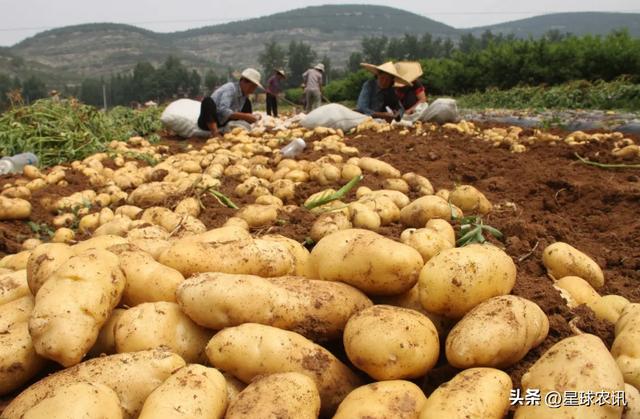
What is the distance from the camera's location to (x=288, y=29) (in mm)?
150500

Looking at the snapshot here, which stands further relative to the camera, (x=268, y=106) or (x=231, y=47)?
(x=231, y=47)

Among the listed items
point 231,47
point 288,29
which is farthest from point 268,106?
point 288,29

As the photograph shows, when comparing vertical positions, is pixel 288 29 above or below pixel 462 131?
above

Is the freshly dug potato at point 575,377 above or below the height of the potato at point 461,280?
below

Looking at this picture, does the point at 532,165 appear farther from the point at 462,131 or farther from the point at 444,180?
the point at 462,131

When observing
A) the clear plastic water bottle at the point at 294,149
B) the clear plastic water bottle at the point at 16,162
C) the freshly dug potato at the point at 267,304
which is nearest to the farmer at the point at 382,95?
the clear plastic water bottle at the point at 294,149

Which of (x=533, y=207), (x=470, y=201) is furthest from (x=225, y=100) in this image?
(x=470, y=201)

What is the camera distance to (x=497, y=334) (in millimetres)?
1436

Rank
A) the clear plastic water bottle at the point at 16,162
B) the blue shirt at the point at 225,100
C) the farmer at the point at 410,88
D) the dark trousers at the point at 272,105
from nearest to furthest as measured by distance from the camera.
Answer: the clear plastic water bottle at the point at 16,162
the blue shirt at the point at 225,100
the farmer at the point at 410,88
the dark trousers at the point at 272,105

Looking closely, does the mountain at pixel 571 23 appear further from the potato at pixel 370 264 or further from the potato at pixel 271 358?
the potato at pixel 271 358

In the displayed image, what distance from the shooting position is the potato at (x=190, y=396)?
1271 millimetres

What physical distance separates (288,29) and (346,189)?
158 m

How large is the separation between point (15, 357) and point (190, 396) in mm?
653

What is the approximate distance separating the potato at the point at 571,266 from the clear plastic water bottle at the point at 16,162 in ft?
18.2
